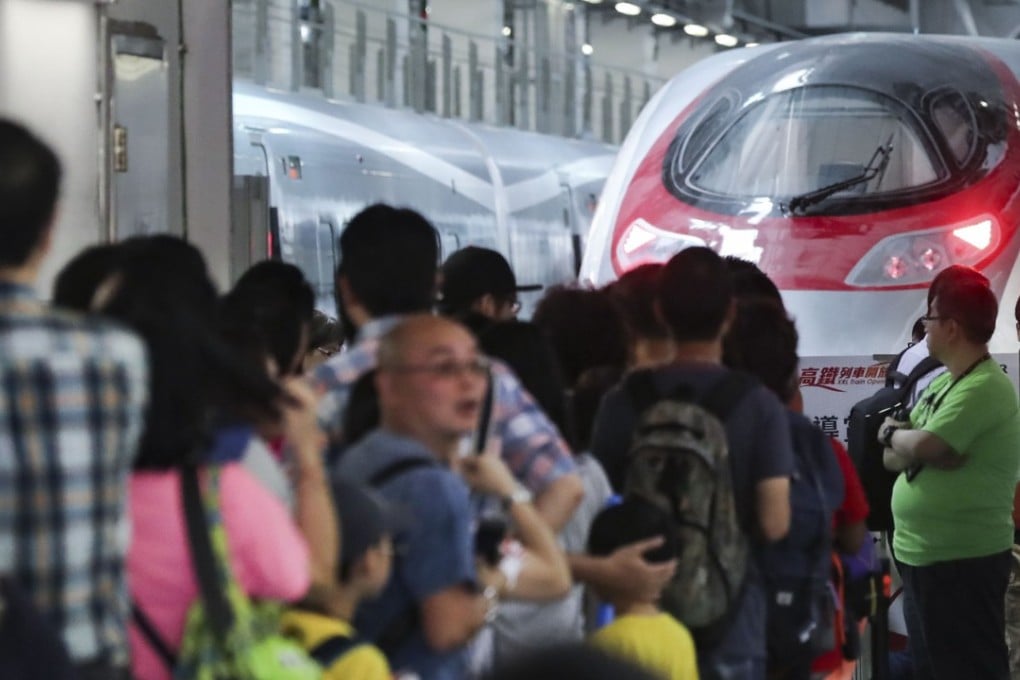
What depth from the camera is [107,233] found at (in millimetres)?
4855

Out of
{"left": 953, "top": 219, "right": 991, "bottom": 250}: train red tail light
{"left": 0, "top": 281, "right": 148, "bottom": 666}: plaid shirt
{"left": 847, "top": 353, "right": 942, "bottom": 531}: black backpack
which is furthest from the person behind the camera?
{"left": 953, "top": 219, "right": 991, "bottom": 250}: train red tail light

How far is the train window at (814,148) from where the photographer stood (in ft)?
31.1

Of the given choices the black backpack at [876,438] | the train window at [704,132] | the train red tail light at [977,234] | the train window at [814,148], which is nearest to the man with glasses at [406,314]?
the black backpack at [876,438]

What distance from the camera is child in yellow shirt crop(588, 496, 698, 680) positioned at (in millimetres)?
4016

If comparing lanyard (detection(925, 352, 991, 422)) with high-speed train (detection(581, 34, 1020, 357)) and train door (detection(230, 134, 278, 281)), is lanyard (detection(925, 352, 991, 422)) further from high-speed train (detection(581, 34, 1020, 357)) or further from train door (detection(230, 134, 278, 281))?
high-speed train (detection(581, 34, 1020, 357))

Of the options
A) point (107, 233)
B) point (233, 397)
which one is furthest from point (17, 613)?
point (107, 233)

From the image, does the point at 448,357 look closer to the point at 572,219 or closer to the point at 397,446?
the point at 397,446

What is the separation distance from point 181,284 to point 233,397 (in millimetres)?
196

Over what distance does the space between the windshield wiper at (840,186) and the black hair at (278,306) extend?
5334 millimetres

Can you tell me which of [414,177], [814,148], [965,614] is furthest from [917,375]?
[414,177]

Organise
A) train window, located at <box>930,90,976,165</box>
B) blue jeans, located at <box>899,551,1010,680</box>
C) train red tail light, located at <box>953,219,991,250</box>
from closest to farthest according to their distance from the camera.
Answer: blue jeans, located at <box>899,551,1010,680</box> < train red tail light, located at <box>953,219,991,250</box> < train window, located at <box>930,90,976,165</box>

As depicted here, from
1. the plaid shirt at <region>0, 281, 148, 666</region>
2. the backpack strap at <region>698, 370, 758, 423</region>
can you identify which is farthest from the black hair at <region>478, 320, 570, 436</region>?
the plaid shirt at <region>0, 281, 148, 666</region>

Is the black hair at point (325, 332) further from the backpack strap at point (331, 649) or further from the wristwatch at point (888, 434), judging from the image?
the backpack strap at point (331, 649)

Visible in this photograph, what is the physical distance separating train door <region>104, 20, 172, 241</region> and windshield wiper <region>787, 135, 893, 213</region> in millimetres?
4757
